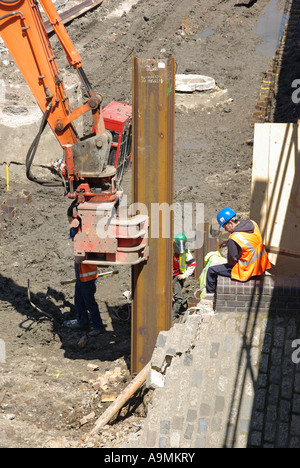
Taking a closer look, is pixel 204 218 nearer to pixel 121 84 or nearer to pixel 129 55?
pixel 121 84

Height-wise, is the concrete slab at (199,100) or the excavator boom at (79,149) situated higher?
the excavator boom at (79,149)

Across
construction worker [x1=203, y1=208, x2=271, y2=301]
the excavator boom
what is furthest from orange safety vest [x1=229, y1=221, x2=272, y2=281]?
the excavator boom

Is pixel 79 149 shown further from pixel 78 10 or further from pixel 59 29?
pixel 78 10

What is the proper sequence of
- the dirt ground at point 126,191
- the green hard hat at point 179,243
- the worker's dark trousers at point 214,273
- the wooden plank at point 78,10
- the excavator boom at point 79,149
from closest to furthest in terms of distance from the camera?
the worker's dark trousers at point 214,273, the dirt ground at point 126,191, the excavator boom at point 79,149, the green hard hat at point 179,243, the wooden plank at point 78,10

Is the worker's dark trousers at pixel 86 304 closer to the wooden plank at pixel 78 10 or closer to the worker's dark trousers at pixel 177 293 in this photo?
the worker's dark trousers at pixel 177 293

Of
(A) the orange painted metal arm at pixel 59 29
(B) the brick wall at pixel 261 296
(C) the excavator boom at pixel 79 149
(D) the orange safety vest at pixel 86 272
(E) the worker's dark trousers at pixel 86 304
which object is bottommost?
(E) the worker's dark trousers at pixel 86 304

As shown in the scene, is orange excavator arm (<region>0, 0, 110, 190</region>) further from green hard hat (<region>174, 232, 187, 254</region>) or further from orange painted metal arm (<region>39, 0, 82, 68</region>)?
green hard hat (<region>174, 232, 187, 254</region>)

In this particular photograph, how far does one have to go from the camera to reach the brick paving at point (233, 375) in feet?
18.1

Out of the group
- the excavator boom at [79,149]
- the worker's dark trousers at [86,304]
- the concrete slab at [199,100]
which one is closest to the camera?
the excavator boom at [79,149]

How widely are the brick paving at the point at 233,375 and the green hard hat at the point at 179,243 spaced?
89.2 inches

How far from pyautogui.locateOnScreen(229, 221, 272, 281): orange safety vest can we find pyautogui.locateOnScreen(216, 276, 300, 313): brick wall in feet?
1.04

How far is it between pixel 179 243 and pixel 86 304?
5.35 feet

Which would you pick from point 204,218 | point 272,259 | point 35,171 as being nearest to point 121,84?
point 35,171

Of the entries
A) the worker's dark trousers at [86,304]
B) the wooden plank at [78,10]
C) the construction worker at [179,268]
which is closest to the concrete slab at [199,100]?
the wooden plank at [78,10]
